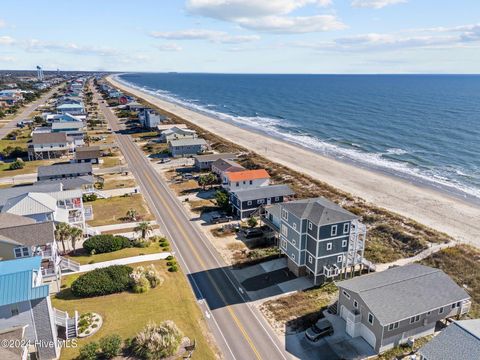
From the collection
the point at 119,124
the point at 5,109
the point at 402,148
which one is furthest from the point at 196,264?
the point at 5,109

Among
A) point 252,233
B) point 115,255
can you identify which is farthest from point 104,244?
point 252,233

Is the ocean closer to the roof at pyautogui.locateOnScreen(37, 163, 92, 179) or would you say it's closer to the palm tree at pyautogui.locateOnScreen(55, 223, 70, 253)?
the roof at pyautogui.locateOnScreen(37, 163, 92, 179)

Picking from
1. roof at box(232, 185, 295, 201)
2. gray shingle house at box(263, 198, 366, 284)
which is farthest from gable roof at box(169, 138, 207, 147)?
gray shingle house at box(263, 198, 366, 284)

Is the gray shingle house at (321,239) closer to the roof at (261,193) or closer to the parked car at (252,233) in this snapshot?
the parked car at (252,233)

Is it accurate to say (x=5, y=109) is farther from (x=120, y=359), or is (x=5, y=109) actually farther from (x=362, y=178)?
(x=120, y=359)

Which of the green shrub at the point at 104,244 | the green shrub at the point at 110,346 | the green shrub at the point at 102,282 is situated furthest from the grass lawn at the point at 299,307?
the green shrub at the point at 104,244
